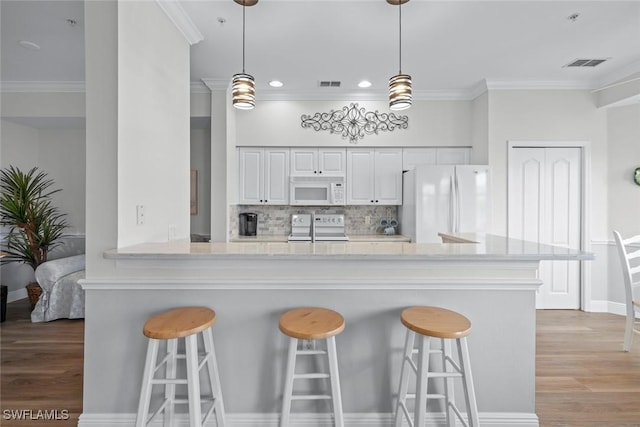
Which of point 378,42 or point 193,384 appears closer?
point 193,384

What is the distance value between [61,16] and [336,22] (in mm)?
2156

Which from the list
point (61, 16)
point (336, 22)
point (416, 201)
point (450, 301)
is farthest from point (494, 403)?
point (61, 16)

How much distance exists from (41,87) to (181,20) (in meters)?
2.80

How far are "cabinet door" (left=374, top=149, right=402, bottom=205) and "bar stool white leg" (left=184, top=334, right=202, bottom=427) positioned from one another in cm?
324

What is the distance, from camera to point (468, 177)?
146 inches

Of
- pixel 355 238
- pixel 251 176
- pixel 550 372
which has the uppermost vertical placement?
pixel 251 176

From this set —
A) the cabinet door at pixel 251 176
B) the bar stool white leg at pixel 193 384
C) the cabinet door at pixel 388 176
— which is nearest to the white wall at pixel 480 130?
the cabinet door at pixel 388 176

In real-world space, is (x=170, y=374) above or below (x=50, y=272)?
below

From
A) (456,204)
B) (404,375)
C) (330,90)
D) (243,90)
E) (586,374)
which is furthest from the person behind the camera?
(330,90)

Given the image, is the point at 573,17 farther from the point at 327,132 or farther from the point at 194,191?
the point at 194,191

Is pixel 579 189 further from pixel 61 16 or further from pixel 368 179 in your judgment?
pixel 61 16

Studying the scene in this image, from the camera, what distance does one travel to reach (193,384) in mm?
1459

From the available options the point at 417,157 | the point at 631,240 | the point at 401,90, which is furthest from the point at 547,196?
the point at 401,90

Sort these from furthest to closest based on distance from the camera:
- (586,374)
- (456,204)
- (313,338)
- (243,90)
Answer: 1. (456,204)
2. (586,374)
3. (243,90)
4. (313,338)
